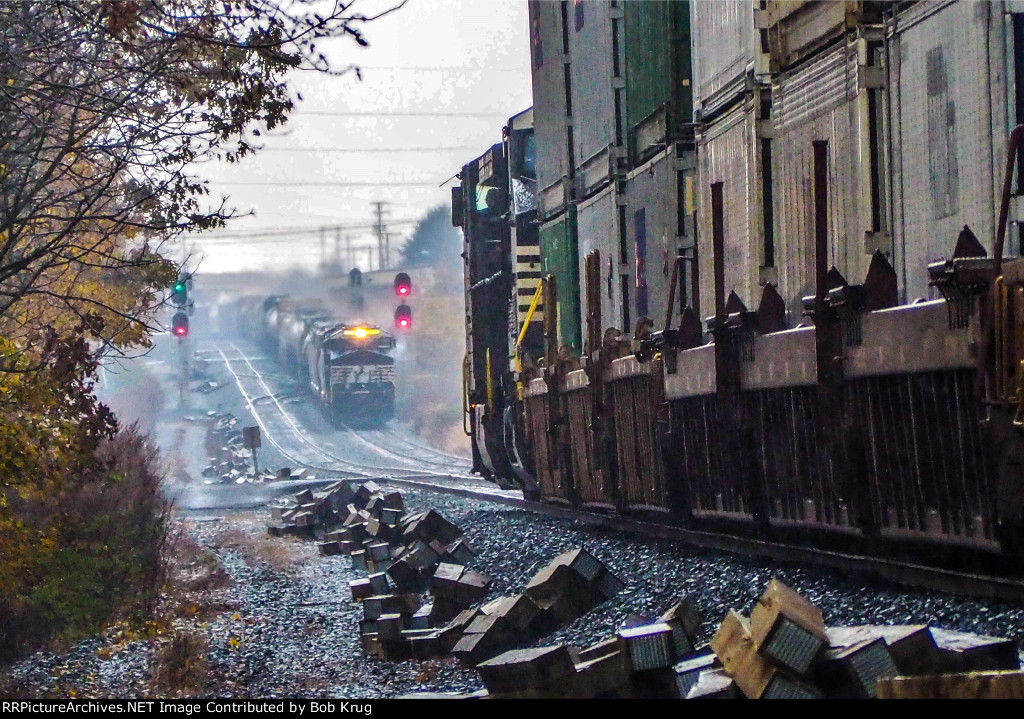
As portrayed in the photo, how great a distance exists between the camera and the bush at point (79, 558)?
10180mm

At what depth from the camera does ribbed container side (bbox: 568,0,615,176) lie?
13891 mm

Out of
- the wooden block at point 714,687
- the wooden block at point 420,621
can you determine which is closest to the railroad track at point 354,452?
the wooden block at point 420,621

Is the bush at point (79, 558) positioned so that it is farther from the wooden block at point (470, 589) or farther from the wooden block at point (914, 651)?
the wooden block at point (914, 651)

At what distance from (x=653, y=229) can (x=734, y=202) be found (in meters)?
2.02

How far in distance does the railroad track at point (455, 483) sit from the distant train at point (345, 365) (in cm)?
97

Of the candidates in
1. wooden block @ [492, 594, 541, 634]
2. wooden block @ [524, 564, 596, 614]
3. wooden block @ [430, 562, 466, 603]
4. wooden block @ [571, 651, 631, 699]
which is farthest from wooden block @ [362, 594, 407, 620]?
wooden block @ [571, 651, 631, 699]

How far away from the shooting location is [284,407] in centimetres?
5569

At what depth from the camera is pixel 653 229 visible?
12.7 m

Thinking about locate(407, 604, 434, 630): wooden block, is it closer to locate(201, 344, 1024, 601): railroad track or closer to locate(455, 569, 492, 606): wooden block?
locate(455, 569, 492, 606): wooden block

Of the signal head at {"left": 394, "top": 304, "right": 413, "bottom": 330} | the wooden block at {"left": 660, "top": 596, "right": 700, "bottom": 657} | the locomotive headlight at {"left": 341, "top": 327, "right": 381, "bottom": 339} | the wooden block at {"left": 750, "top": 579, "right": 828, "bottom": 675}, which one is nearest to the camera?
the wooden block at {"left": 750, "top": 579, "right": 828, "bottom": 675}

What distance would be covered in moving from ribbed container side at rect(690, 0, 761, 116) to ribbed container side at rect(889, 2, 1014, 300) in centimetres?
240

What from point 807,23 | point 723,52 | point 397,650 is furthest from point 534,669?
point 723,52

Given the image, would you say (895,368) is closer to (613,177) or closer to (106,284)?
(613,177)

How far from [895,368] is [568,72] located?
9.84 m
